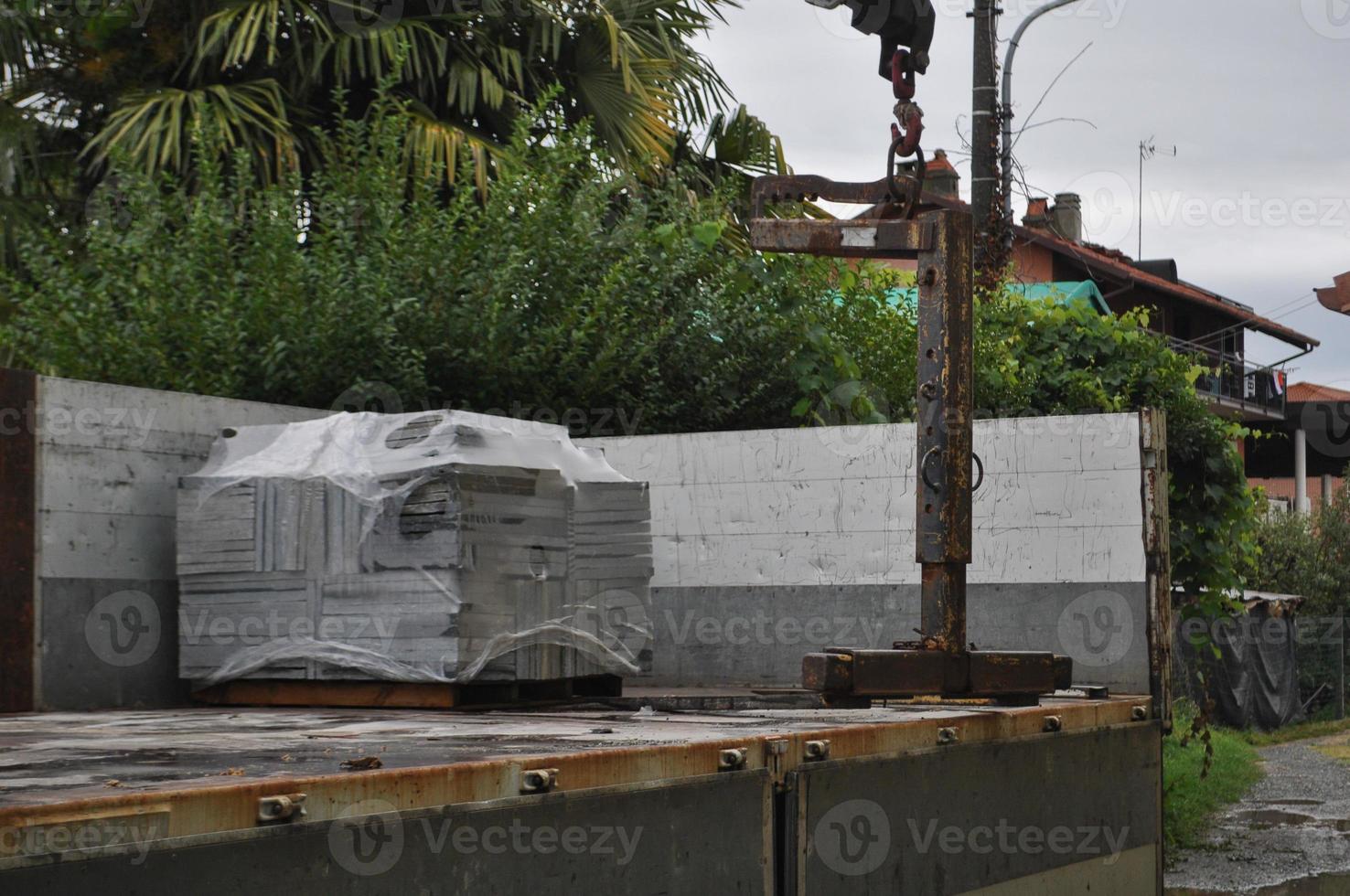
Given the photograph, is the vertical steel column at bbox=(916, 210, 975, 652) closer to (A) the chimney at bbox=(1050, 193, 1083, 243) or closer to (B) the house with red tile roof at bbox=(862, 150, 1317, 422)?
(B) the house with red tile roof at bbox=(862, 150, 1317, 422)

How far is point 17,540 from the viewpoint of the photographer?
6254 mm

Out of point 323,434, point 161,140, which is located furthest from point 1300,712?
point 323,434

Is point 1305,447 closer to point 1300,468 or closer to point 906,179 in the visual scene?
point 1300,468

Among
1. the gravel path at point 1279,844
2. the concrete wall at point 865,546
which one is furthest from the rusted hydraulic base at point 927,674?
the gravel path at point 1279,844

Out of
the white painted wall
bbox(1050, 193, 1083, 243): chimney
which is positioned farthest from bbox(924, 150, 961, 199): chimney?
the white painted wall

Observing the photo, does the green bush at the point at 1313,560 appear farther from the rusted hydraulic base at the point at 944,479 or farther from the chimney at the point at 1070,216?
the rusted hydraulic base at the point at 944,479

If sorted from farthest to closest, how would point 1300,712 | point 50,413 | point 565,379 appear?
point 1300,712 → point 565,379 → point 50,413

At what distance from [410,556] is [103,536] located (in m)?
1.58

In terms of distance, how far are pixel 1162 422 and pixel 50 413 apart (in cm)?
489

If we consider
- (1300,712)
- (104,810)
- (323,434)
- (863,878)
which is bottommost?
(1300,712)

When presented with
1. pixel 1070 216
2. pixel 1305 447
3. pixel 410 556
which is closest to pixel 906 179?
pixel 410 556

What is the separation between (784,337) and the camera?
429 inches

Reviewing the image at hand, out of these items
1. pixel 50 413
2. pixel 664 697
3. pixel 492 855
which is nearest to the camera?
pixel 492 855

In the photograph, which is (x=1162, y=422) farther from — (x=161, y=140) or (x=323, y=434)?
(x=161, y=140)
